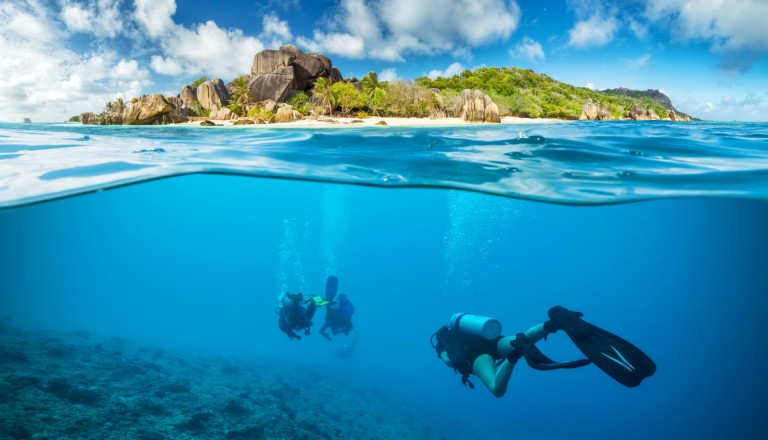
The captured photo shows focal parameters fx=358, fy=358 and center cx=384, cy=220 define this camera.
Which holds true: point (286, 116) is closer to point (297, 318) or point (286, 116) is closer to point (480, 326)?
point (297, 318)

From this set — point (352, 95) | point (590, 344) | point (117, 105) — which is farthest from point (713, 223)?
point (117, 105)

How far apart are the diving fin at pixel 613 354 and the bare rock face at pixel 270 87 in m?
57.5

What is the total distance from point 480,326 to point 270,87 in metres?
57.9

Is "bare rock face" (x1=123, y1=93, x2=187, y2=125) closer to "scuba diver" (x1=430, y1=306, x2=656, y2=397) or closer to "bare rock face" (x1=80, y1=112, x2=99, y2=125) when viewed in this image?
"bare rock face" (x1=80, y1=112, x2=99, y2=125)

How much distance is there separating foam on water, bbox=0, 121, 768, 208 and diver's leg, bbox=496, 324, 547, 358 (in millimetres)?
4185

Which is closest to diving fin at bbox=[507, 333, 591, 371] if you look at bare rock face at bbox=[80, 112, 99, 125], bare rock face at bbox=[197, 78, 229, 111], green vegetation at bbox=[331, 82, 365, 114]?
green vegetation at bbox=[331, 82, 365, 114]

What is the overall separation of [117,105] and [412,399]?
2200 inches

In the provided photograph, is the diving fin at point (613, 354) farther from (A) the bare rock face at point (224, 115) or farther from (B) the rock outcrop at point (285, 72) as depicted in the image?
(B) the rock outcrop at point (285, 72)

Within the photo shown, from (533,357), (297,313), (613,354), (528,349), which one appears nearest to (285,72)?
(297,313)

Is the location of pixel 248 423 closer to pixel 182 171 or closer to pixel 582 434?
pixel 182 171

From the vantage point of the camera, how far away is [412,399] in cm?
1839

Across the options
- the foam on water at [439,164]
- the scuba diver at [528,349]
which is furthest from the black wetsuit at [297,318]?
the scuba diver at [528,349]

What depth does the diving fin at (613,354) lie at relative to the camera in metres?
4.50

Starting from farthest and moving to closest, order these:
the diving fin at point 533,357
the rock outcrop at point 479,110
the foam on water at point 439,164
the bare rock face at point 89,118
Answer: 1. the bare rock face at point 89,118
2. the rock outcrop at point 479,110
3. the foam on water at point 439,164
4. the diving fin at point 533,357
